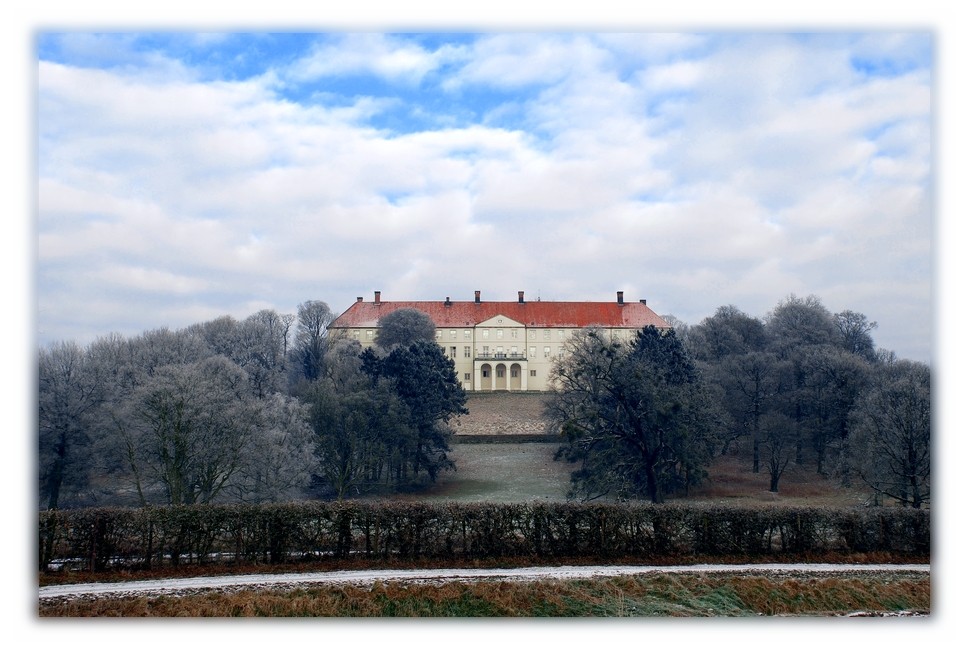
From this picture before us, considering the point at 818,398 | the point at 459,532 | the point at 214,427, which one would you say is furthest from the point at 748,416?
the point at 214,427

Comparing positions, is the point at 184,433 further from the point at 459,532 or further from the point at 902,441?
the point at 902,441

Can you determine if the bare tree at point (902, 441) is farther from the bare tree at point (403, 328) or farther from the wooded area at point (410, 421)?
the bare tree at point (403, 328)

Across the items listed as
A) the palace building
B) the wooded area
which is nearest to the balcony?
the palace building

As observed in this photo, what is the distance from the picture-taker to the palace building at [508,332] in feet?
193

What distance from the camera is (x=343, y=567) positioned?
10602 millimetres

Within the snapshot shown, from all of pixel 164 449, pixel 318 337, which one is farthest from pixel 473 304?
pixel 164 449

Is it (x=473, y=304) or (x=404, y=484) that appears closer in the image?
(x=404, y=484)

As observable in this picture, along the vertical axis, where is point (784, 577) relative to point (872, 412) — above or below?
below

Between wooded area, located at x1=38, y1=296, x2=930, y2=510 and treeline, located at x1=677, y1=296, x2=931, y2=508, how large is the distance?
0.22 ft

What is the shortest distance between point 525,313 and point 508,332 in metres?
2.71

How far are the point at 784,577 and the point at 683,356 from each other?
19.6 m

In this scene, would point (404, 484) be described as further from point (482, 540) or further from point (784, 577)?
point (784, 577)

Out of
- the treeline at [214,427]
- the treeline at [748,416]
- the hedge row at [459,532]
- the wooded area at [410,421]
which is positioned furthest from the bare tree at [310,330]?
the hedge row at [459,532]

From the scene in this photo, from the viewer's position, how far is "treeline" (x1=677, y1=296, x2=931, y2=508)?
16.4 metres
